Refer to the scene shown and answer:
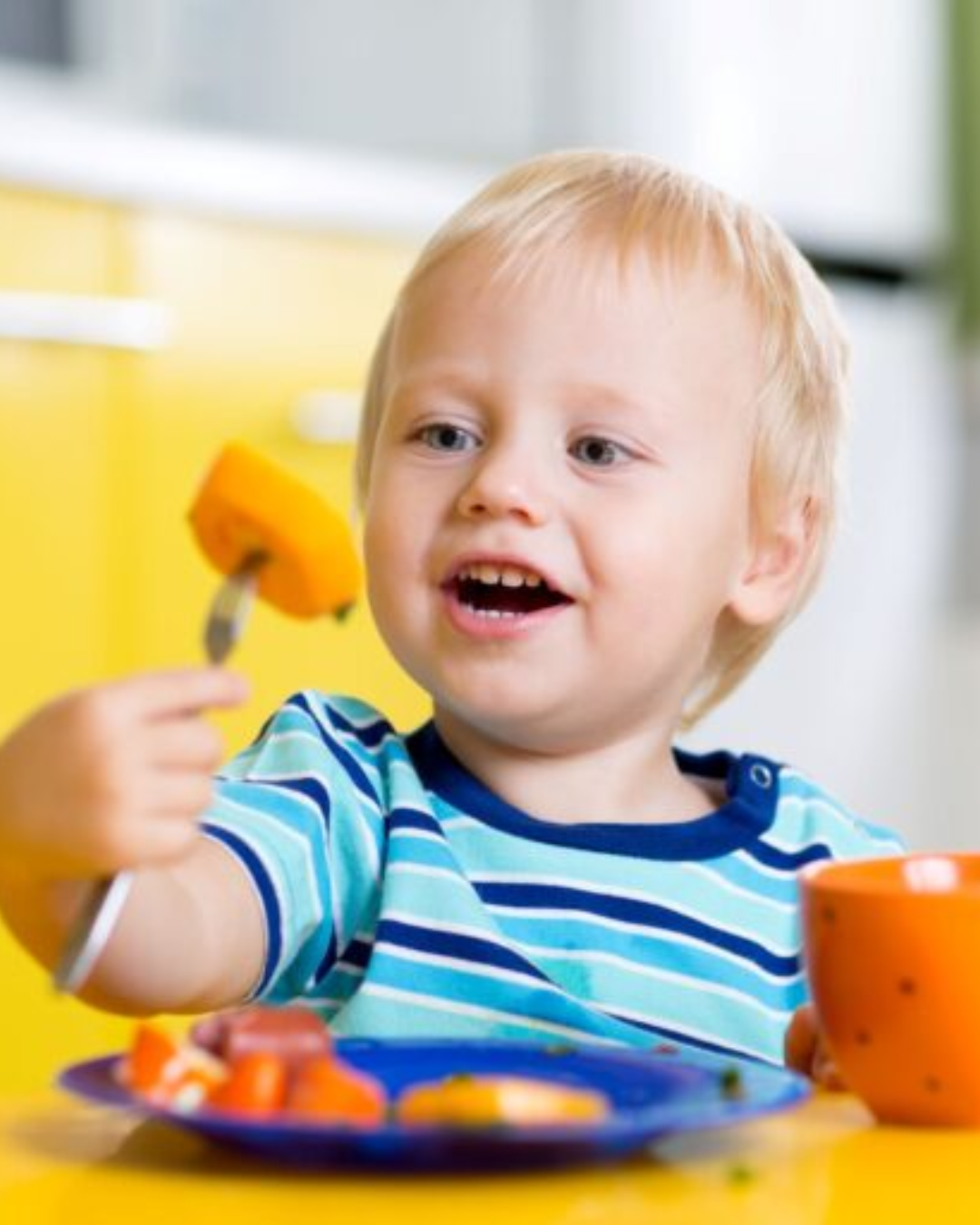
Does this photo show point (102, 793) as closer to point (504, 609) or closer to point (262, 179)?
point (504, 609)

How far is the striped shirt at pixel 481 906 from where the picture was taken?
3.22 ft

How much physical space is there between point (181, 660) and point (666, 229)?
1.22 meters

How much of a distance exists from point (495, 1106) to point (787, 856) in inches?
20.1

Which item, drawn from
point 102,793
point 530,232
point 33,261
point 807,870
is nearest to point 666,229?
point 530,232

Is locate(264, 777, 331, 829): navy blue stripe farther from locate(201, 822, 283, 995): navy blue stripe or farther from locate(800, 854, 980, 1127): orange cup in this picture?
locate(800, 854, 980, 1127): orange cup

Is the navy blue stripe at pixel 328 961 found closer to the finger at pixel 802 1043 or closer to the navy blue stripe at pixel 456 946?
the navy blue stripe at pixel 456 946

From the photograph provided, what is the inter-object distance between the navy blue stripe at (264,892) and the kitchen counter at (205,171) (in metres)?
1.32

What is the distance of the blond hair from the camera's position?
1.12 meters

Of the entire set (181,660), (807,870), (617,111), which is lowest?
(181,660)

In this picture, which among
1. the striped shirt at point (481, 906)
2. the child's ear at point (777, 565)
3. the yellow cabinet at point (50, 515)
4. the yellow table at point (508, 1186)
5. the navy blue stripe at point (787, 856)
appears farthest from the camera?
the yellow cabinet at point (50, 515)

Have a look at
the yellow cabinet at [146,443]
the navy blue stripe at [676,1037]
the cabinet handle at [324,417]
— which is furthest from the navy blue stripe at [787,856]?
the cabinet handle at [324,417]

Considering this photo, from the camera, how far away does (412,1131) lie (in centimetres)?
61

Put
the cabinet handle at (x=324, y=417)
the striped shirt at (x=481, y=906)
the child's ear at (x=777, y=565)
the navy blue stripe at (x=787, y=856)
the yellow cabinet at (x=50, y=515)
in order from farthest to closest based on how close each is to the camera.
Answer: the cabinet handle at (x=324, y=417) → the yellow cabinet at (x=50, y=515) → the child's ear at (x=777, y=565) → the navy blue stripe at (x=787, y=856) → the striped shirt at (x=481, y=906)

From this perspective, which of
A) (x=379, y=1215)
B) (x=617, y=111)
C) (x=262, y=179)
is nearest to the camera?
(x=379, y=1215)
